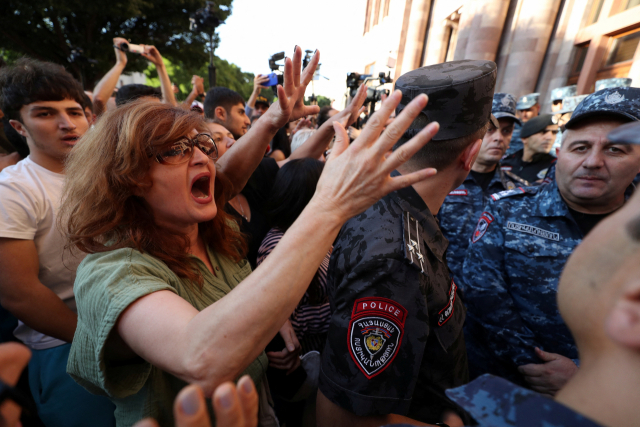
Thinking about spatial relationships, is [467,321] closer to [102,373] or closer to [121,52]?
[102,373]

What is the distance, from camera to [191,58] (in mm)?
17922

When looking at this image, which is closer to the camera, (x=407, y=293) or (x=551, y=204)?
(x=407, y=293)

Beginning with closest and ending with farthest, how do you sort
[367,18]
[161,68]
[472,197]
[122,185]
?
[122,185], [472,197], [161,68], [367,18]

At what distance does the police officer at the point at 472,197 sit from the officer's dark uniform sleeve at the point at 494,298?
802mm

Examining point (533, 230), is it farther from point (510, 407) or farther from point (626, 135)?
point (510, 407)

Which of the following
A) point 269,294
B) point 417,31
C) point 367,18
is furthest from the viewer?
point 367,18

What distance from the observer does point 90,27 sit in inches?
535

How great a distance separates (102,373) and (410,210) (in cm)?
131

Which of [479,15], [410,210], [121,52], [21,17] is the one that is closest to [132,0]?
[21,17]

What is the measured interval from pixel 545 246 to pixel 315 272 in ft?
5.41

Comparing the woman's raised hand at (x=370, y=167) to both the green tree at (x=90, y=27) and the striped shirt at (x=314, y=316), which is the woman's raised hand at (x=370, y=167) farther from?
the green tree at (x=90, y=27)

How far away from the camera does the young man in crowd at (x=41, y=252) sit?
157cm

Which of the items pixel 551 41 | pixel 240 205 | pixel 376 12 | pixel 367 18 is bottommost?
pixel 240 205

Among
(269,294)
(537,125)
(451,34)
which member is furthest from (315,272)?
(451,34)
